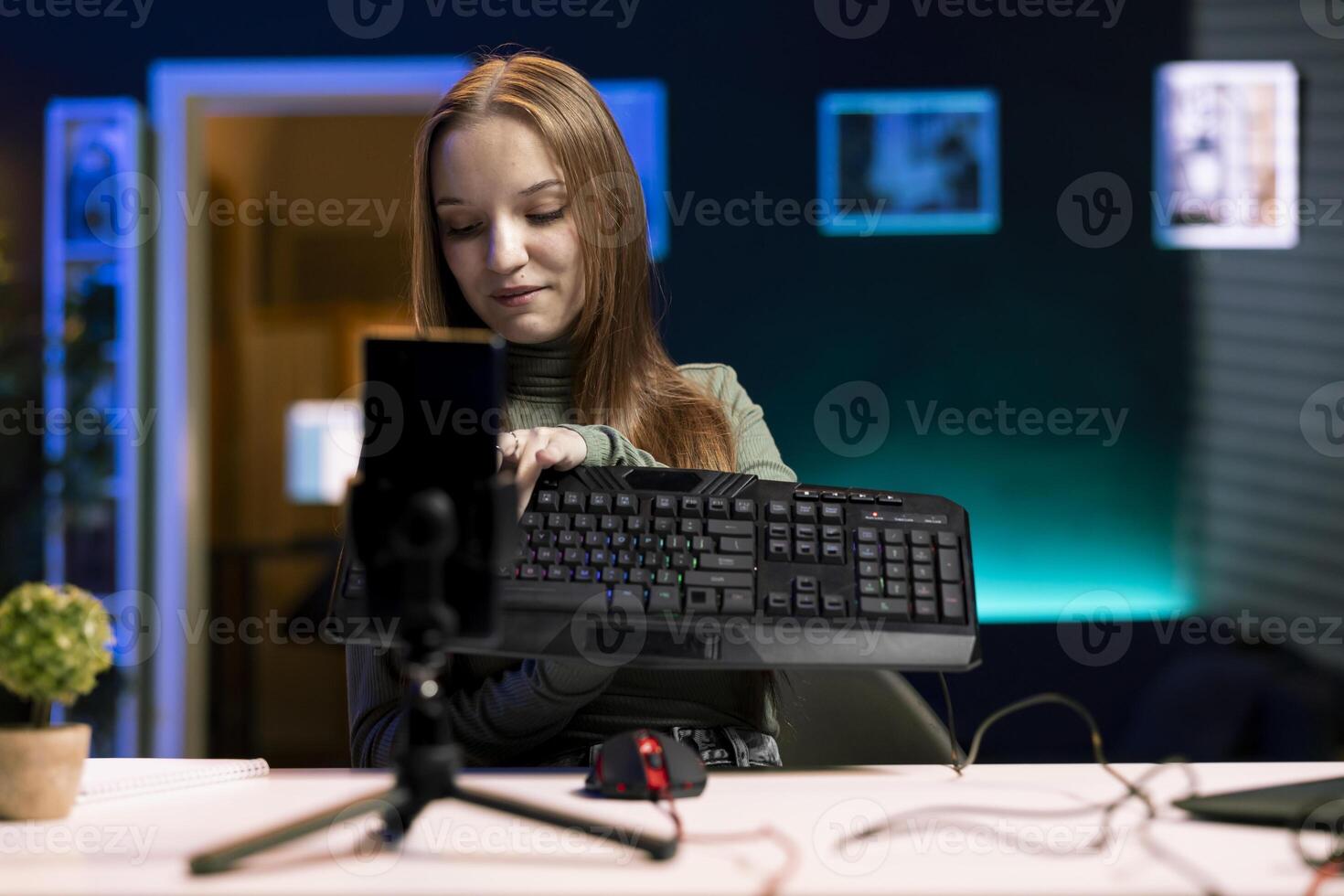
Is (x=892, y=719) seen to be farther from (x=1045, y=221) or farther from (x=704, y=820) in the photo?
(x=1045, y=221)

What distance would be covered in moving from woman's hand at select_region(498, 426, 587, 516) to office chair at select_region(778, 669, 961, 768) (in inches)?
18.4

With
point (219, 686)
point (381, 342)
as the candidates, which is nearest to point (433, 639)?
point (381, 342)

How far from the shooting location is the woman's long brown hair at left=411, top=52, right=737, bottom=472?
1.34 m

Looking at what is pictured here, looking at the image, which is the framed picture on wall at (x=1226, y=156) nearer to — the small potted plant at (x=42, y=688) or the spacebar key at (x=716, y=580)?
the spacebar key at (x=716, y=580)

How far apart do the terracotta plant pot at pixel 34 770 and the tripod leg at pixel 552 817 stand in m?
0.29

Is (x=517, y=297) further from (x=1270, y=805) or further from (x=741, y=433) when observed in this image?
(x=1270, y=805)

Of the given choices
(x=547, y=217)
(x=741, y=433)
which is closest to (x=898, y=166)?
(x=741, y=433)

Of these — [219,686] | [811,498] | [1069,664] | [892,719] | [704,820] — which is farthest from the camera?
[219,686]

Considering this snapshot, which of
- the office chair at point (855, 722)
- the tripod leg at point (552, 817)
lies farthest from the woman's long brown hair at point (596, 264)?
the tripod leg at point (552, 817)

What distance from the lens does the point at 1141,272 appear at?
2.99m

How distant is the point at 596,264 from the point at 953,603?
23.7 inches

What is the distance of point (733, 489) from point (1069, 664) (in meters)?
2.08

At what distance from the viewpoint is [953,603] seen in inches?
38.8

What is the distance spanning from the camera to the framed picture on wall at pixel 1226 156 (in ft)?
9.77
